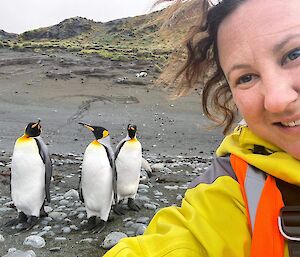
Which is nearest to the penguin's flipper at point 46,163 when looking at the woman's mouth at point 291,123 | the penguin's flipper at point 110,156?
the penguin's flipper at point 110,156

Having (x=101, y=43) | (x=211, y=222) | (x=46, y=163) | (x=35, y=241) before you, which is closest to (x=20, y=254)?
(x=35, y=241)

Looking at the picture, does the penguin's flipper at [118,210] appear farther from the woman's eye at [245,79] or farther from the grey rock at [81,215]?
the woman's eye at [245,79]

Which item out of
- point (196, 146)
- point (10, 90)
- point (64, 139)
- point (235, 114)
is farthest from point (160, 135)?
point (235, 114)

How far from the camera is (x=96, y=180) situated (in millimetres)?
4805

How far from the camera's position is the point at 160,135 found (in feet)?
40.0

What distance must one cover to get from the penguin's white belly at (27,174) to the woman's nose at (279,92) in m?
3.84

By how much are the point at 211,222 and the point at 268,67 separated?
405mm

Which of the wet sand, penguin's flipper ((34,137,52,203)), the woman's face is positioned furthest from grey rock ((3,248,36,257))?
the woman's face

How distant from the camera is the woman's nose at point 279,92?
3.69 feet

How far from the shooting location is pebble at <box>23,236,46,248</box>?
12.6 feet

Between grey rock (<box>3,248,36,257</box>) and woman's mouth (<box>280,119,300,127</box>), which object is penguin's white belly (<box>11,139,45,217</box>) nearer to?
grey rock (<box>3,248,36,257</box>)

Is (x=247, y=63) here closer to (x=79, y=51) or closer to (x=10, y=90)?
(x=10, y=90)

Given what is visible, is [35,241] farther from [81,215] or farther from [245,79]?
[245,79]

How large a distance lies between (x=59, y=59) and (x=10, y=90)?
477 cm
